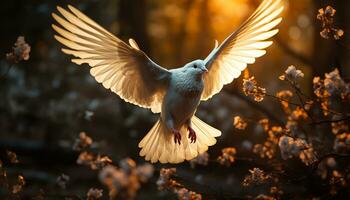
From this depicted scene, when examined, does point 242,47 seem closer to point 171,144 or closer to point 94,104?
point 171,144

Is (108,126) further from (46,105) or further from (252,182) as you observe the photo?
(252,182)

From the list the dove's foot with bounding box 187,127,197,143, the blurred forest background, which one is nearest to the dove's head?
the dove's foot with bounding box 187,127,197,143

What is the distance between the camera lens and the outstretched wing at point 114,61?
4023mm

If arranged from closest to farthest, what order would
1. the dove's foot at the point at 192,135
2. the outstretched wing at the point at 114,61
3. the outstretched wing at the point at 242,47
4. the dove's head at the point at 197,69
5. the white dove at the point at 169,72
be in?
1. the outstretched wing at the point at 114,61
2. the white dove at the point at 169,72
3. the dove's head at the point at 197,69
4. the outstretched wing at the point at 242,47
5. the dove's foot at the point at 192,135

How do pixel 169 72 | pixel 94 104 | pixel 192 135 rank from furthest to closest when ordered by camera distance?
pixel 94 104 → pixel 192 135 → pixel 169 72

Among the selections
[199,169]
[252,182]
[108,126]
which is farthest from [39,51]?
[252,182]

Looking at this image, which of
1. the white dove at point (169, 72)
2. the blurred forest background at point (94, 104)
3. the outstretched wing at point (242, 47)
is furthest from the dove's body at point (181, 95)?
the blurred forest background at point (94, 104)

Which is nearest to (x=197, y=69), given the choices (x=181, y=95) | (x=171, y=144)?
(x=181, y=95)

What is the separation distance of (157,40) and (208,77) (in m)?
12.0

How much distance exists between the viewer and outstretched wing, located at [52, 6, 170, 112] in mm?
4023

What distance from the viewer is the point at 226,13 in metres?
15.1

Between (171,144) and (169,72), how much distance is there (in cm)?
71

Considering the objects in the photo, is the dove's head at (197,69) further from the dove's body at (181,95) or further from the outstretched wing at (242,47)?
the outstretched wing at (242,47)

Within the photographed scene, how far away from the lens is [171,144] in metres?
4.88
